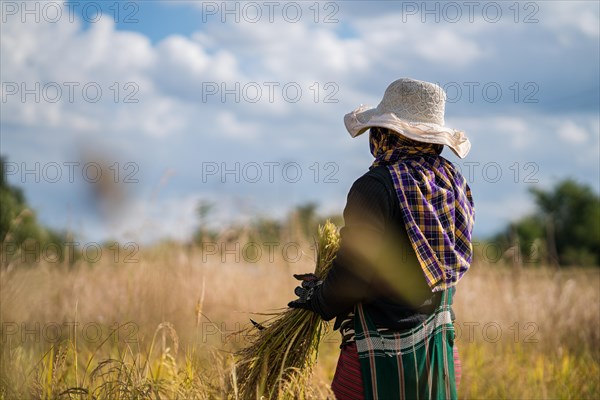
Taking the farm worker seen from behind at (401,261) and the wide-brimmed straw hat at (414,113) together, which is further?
the wide-brimmed straw hat at (414,113)

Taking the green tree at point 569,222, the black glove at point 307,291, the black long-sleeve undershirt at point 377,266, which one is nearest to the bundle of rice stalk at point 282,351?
the black glove at point 307,291

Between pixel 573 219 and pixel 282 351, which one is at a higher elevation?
pixel 573 219

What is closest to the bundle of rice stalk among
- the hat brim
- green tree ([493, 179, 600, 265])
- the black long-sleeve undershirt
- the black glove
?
the black glove

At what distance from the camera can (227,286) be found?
25.1 feet

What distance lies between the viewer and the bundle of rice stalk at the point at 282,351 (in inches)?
126

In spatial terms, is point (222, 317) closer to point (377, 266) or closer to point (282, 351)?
point (282, 351)

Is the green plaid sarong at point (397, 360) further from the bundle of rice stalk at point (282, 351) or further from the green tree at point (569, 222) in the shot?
the green tree at point (569, 222)

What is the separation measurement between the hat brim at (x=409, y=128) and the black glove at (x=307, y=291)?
647 mm

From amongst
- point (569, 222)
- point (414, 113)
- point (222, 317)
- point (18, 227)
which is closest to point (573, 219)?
point (569, 222)

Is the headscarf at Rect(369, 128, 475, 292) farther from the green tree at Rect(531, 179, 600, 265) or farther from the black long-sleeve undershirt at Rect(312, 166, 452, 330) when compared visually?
the green tree at Rect(531, 179, 600, 265)

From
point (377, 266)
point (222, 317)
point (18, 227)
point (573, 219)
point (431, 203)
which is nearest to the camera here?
point (377, 266)

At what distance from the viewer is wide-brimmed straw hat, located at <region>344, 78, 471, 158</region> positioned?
2982mm

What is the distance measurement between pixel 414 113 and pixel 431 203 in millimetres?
431

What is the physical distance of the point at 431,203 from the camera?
2840mm
